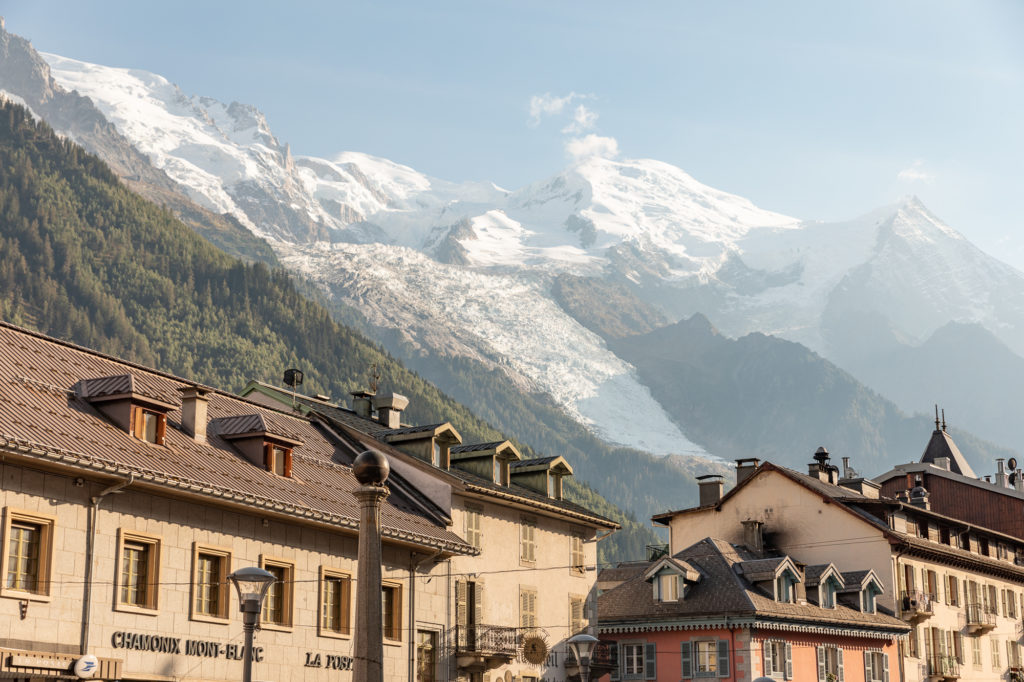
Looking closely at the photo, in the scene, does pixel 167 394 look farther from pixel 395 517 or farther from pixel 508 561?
pixel 508 561

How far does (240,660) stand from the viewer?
36375mm

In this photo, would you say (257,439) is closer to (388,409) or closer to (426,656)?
(426,656)

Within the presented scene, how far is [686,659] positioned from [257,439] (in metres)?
29.9

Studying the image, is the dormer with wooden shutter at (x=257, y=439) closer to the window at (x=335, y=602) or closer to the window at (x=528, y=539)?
the window at (x=335, y=602)

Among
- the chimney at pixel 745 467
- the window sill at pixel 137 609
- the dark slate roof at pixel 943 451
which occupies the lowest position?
the window sill at pixel 137 609

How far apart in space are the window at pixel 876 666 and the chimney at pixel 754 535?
8.32m

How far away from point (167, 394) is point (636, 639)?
32118 millimetres

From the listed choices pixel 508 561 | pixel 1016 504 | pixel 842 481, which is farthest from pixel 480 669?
pixel 1016 504

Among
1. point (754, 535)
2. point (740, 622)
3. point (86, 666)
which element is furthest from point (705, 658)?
point (86, 666)

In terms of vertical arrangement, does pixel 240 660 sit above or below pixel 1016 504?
below

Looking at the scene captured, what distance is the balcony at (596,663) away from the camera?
5503 cm

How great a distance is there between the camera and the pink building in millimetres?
61125

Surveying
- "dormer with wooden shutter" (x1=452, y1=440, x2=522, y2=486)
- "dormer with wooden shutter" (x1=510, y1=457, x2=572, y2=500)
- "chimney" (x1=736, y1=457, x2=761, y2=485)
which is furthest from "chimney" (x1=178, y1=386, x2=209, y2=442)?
"chimney" (x1=736, y1=457, x2=761, y2=485)

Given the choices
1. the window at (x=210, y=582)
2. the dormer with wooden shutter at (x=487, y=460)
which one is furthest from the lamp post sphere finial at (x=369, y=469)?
the dormer with wooden shutter at (x=487, y=460)
